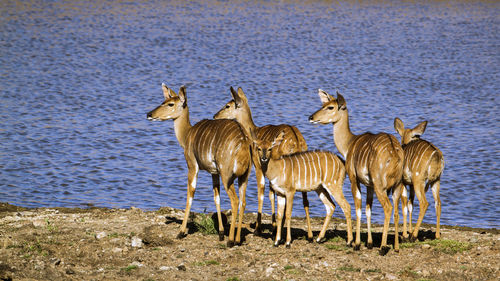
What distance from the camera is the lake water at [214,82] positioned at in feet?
47.5

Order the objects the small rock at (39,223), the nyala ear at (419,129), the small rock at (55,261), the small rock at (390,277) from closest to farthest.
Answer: the small rock at (390,277)
the small rock at (55,261)
the small rock at (39,223)
the nyala ear at (419,129)

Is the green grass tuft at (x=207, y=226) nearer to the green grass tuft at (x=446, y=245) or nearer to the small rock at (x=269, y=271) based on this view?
the small rock at (x=269, y=271)

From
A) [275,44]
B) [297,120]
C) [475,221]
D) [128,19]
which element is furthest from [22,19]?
[475,221]

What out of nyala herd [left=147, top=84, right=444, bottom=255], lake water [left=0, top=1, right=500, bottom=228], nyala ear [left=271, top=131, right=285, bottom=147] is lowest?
lake water [left=0, top=1, right=500, bottom=228]

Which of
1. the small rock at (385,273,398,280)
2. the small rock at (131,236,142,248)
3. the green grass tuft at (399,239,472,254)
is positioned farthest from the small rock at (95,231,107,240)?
the green grass tuft at (399,239,472,254)

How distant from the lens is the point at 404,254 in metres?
9.60

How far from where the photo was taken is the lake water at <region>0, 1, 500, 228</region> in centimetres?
1448

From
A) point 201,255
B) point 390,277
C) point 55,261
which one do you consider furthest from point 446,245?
point 55,261

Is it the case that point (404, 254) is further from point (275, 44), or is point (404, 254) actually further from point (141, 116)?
point (275, 44)

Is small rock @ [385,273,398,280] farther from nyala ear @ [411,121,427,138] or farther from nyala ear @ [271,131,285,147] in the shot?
nyala ear @ [411,121,427,138]

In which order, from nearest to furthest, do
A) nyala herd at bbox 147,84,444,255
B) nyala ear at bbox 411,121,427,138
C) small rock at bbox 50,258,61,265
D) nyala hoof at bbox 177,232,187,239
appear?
small rock at bbox 50,258,61,265
nyala herd at bbox 147,84,444,255
nyala hoof at bbox 177,232,187,239
nyala ear at bbox 411,121,427,138

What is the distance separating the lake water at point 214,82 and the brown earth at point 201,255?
1.82 meters


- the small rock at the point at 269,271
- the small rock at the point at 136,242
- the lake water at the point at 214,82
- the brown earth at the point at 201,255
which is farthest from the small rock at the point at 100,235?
the small rock at the point at 269,271

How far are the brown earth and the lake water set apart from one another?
1817 millimetres
